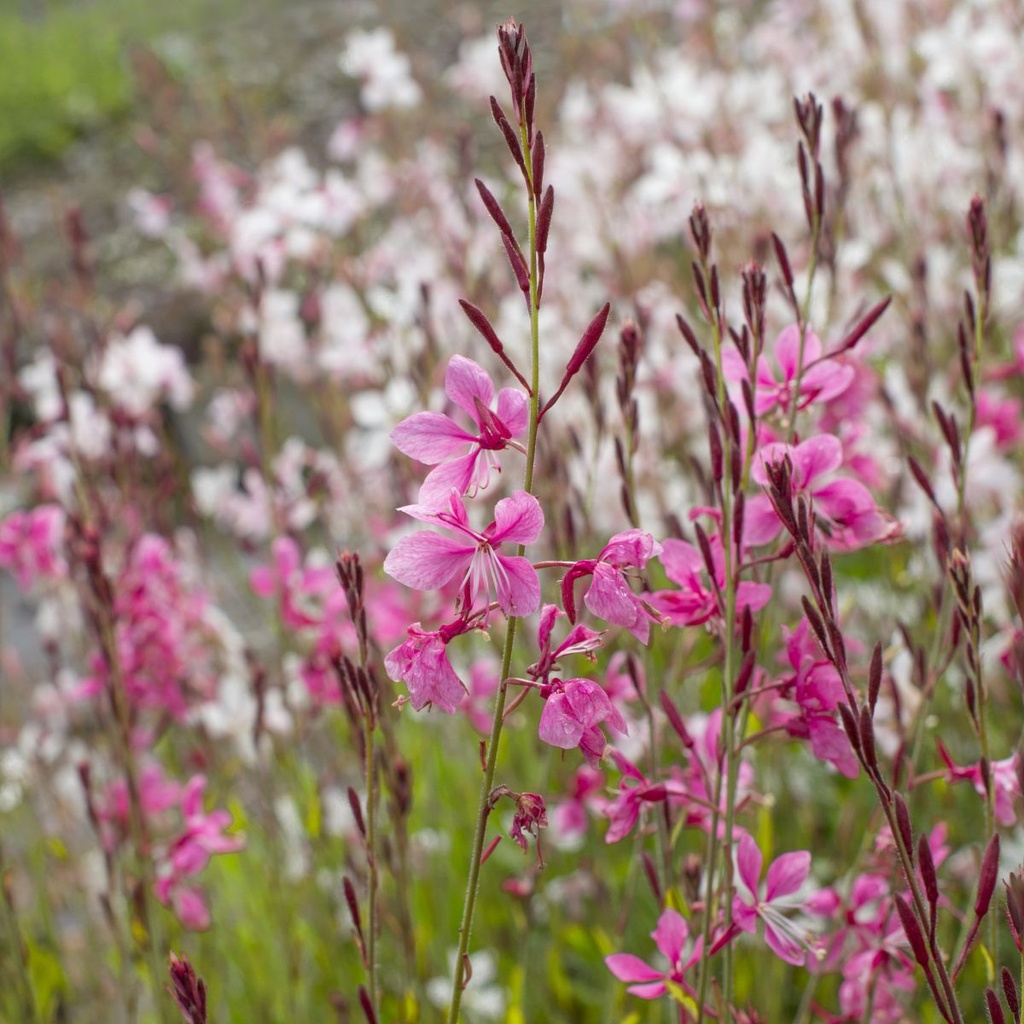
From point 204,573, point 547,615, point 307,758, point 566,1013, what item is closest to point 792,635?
point 547,615

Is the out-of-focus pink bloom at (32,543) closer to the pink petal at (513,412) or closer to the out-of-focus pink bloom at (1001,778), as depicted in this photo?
the pink petal at (513,412)

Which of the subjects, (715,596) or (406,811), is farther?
(406,811)

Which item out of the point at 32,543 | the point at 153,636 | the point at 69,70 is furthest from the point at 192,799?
the point at 69,70

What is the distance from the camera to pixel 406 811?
3.64 feet

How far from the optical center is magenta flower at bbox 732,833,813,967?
98 centimetres

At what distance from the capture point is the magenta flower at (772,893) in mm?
979

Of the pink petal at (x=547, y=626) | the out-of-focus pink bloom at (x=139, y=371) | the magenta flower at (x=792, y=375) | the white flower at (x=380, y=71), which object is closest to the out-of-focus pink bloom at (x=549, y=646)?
the pink petal at (x=547, y=626)

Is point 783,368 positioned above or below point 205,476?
above

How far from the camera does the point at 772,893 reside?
103 centimetres

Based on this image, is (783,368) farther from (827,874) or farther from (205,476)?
(205,476)

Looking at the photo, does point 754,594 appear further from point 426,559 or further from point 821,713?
point 426,559

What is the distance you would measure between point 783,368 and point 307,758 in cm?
304

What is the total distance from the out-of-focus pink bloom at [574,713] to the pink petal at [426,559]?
118mm

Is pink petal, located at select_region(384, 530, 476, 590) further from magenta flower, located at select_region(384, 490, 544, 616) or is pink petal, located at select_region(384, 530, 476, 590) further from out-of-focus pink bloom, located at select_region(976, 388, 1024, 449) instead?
out-of-focus pink bloom, located at select_region(976, 388, 1024, 449)
